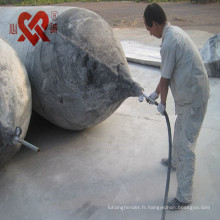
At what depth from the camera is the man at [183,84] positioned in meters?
1.92

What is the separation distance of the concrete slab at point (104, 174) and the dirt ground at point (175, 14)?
17.6ft

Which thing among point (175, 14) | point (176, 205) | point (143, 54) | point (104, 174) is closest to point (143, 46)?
point (143, 54)

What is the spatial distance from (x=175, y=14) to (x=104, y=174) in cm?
880

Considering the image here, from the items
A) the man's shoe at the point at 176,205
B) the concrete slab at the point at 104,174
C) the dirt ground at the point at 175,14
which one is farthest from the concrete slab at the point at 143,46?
the man's shoe at the point at 176,205

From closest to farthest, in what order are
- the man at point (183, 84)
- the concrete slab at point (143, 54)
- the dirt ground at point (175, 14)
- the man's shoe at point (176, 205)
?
the man at point (183, 84), the man's shoe at point (176, 205), the concrete slab at point (143, 54), the dirt ground at point (175, 14)

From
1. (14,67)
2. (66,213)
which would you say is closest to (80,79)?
(14,67)

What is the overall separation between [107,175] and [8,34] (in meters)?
1.84

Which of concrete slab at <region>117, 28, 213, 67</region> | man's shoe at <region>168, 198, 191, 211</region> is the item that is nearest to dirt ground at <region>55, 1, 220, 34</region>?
concrete slab at <region>117, 28, 213, 67</region>

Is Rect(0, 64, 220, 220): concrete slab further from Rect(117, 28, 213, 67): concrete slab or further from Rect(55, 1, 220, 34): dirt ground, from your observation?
Rect(55, 1, 220, 34): dirt ground

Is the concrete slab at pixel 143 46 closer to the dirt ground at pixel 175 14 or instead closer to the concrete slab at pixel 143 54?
the concrete slab at pixel 143 54

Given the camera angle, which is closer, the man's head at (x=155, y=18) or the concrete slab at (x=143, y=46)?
the man's head at (x=155, y=18)

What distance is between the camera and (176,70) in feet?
6.51

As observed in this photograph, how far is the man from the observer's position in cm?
192

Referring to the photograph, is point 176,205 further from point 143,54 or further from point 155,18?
point 143,54
